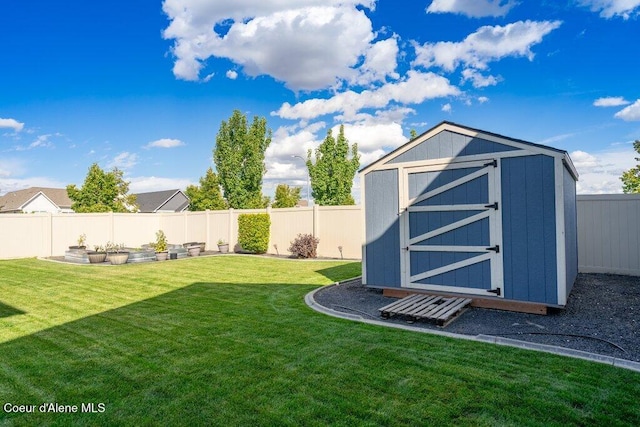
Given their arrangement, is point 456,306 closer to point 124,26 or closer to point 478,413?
point 478,413

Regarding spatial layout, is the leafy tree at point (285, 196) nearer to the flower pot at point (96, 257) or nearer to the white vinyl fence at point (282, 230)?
the white vinyl fence at point (282, 230)

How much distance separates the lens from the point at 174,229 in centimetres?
2033

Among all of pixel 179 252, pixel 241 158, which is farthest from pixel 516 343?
pixel 241 158

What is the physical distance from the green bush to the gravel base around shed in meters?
8.44

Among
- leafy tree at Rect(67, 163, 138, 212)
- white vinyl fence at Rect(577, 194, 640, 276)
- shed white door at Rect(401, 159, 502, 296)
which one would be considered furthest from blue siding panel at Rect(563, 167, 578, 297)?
leafy tree at Rect(67, 163, 138, 212)

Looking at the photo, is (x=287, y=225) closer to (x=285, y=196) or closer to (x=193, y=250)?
(x=193, y=250)

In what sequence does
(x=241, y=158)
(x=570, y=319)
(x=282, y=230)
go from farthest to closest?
(x=241, y=158) → (x=282, y=230) → (x=570, y=319)

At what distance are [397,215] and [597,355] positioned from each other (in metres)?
3.83

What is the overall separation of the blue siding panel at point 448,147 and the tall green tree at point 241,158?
1905cm

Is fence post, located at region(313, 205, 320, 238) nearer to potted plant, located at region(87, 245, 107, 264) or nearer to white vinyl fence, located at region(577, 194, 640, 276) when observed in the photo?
potted plant, located at region(87, 245, 107, 264)

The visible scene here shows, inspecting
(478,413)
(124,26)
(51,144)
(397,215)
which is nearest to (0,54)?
(124,26)

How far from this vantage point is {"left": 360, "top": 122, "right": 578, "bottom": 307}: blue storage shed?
219 inches

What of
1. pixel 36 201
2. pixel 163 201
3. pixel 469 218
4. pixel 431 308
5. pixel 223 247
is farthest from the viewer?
pixel 36 201

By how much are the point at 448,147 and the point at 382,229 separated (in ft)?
6.66
